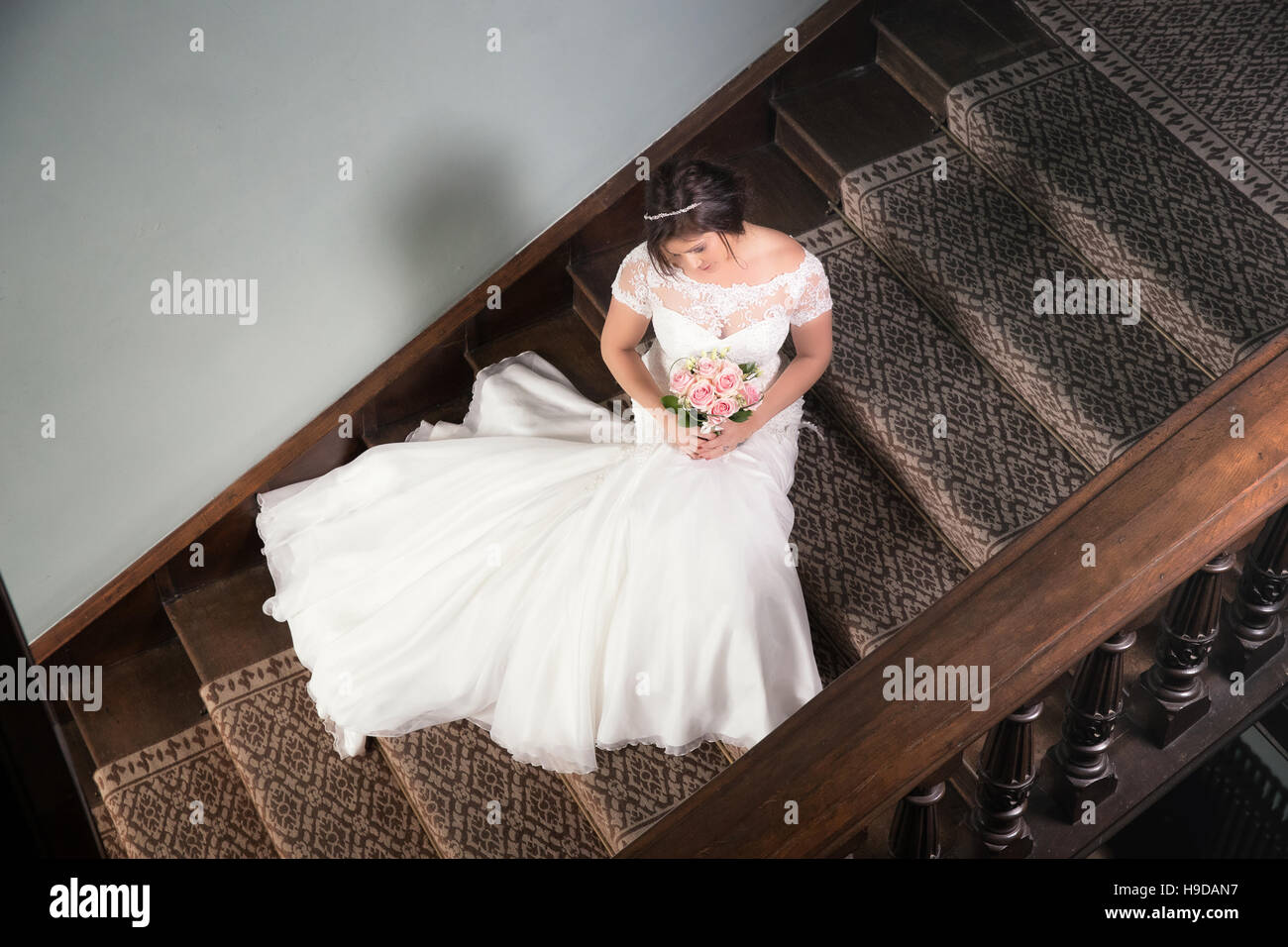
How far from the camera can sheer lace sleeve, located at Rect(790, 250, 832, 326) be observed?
3.16m

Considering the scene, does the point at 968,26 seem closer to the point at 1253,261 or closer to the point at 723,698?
the point at 1253,261

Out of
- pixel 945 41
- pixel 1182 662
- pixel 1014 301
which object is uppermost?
pixel 945 41

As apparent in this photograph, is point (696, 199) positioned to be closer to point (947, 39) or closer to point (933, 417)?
point (933, 417)

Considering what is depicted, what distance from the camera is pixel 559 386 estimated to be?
141 inches

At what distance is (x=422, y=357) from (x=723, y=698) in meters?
1.41

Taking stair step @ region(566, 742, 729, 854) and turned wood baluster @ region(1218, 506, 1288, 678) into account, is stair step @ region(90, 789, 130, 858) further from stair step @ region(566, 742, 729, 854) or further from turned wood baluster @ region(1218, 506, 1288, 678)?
turned wood baluster @ region(1218, 506, 1288, 678)

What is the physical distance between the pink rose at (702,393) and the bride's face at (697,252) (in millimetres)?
331

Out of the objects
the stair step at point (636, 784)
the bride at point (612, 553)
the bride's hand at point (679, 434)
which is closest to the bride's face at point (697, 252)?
the bride at point (612, 553)

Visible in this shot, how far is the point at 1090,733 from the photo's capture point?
2.14 meters

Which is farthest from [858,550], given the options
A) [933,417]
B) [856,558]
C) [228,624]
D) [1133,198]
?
[228,624]

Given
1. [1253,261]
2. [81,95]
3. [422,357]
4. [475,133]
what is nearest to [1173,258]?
[1253,261]

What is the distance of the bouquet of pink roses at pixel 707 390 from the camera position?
115 inches

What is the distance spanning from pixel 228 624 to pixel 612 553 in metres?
1.37
